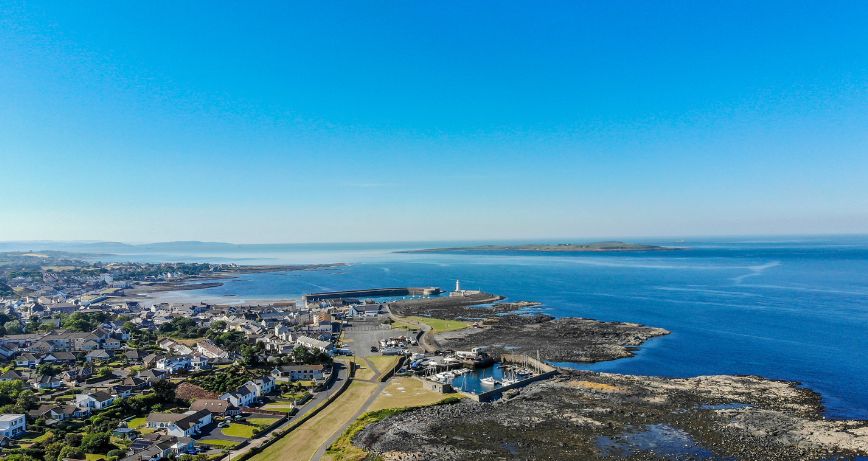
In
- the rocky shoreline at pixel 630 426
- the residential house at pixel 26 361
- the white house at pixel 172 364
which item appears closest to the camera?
the rocky shoreline at pixel 630 426

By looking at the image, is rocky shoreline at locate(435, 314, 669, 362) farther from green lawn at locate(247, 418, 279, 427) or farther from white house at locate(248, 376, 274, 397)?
green lawn at locate(247, 418, 279, 427)

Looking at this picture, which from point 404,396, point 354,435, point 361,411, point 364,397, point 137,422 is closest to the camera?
point 354,435

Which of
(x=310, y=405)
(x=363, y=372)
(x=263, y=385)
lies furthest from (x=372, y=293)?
(x=310, y=405)

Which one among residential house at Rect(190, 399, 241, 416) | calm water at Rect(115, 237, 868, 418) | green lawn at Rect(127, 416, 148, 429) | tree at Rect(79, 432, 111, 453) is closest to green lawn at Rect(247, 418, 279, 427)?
residential house at Rect(190, 399, 241, 416)

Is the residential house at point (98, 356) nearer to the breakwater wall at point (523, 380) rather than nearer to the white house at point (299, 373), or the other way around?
A: the white house at point (299, 373)

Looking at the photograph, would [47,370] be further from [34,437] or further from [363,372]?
[363,372]

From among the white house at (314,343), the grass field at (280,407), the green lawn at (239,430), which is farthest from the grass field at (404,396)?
the white house at (314,343)
